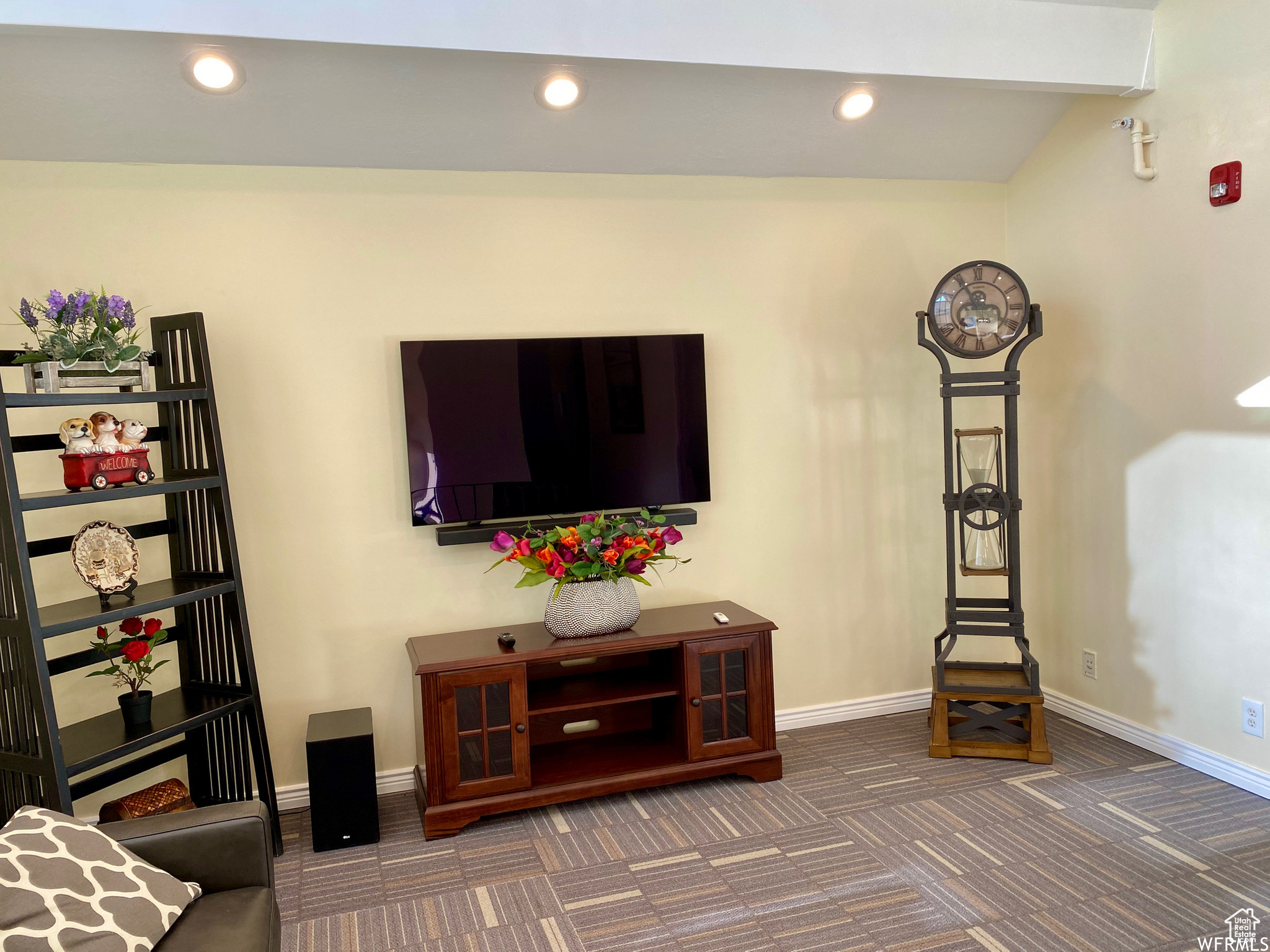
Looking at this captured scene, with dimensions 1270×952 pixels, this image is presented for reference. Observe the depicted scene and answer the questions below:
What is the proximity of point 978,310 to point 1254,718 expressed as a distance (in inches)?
67.1

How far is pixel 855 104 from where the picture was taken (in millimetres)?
3295

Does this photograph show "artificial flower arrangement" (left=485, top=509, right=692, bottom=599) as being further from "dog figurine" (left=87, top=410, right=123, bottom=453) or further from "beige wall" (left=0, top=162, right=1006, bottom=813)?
"dog figurine" (left=87, top=410, right=123, bottom=453)

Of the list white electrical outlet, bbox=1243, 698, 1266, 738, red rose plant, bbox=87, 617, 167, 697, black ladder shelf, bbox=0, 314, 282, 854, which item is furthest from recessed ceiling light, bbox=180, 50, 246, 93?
white electrical outlet, bbox=1243, 698, 1266, 738

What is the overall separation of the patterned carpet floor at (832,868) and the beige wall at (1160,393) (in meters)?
0.47

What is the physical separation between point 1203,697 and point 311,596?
326 cm

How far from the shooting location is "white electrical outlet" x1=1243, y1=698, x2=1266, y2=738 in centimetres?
304

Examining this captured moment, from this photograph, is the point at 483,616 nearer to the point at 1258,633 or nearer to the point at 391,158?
the point at 391,158

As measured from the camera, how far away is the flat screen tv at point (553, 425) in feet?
10.8

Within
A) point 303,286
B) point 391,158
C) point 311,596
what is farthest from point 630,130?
point 311,596

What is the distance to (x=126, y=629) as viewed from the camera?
9.42 ft

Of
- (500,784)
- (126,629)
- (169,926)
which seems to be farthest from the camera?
(500,784)

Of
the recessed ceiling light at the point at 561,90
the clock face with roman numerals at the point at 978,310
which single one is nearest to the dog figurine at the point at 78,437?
the recessed ceiling light at the point at 561,90

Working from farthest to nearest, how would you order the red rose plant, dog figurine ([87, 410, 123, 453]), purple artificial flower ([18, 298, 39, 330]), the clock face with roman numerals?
the clock face with roman numerals → the red rose plant → dog figurine ([87, 410, 123, 453]) → purple artificial flower ([18, 298, 39, 330])

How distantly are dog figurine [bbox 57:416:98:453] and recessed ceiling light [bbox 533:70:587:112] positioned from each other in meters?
1.77
